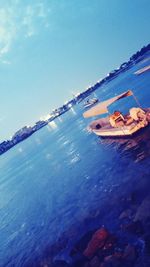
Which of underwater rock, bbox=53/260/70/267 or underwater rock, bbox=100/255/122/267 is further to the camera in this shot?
underwater rock, bbox=53/260/70/267

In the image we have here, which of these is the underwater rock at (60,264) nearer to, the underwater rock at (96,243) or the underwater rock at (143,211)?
the underwater rock at (96,243)

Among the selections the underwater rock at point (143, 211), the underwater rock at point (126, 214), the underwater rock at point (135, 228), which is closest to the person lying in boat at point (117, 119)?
the underwater rock at point (126, 214)

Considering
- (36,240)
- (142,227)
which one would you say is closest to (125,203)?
(142,227)

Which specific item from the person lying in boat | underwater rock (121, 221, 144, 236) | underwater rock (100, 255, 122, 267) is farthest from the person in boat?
underwater rock (100, 255, 122, 267)

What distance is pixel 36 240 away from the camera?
80.1ft

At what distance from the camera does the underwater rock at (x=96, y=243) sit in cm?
1581

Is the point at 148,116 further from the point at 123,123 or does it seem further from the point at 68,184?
the point at 68,184

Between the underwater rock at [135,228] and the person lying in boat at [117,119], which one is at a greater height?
the person lying in boat at [117,119]

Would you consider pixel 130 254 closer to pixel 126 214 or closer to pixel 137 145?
pixel 126 214

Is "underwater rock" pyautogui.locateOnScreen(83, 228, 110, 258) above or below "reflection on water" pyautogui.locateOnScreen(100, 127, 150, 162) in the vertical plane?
above

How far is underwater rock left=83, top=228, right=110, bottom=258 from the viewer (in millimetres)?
15812

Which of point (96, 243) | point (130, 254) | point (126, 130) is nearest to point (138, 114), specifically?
point (126, 130)

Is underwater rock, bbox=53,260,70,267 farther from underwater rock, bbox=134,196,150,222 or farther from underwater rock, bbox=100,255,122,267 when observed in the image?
underwater rock, bbox=134,196,150,222

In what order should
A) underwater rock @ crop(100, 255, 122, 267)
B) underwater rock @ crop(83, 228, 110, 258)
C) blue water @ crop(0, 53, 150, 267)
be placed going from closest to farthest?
underwater rock @ crop(100, 255, 122, 267)
underwater rock @ crop(83, 228, 110, 258)
blue water @ crop(0, 53, 150, 267)
